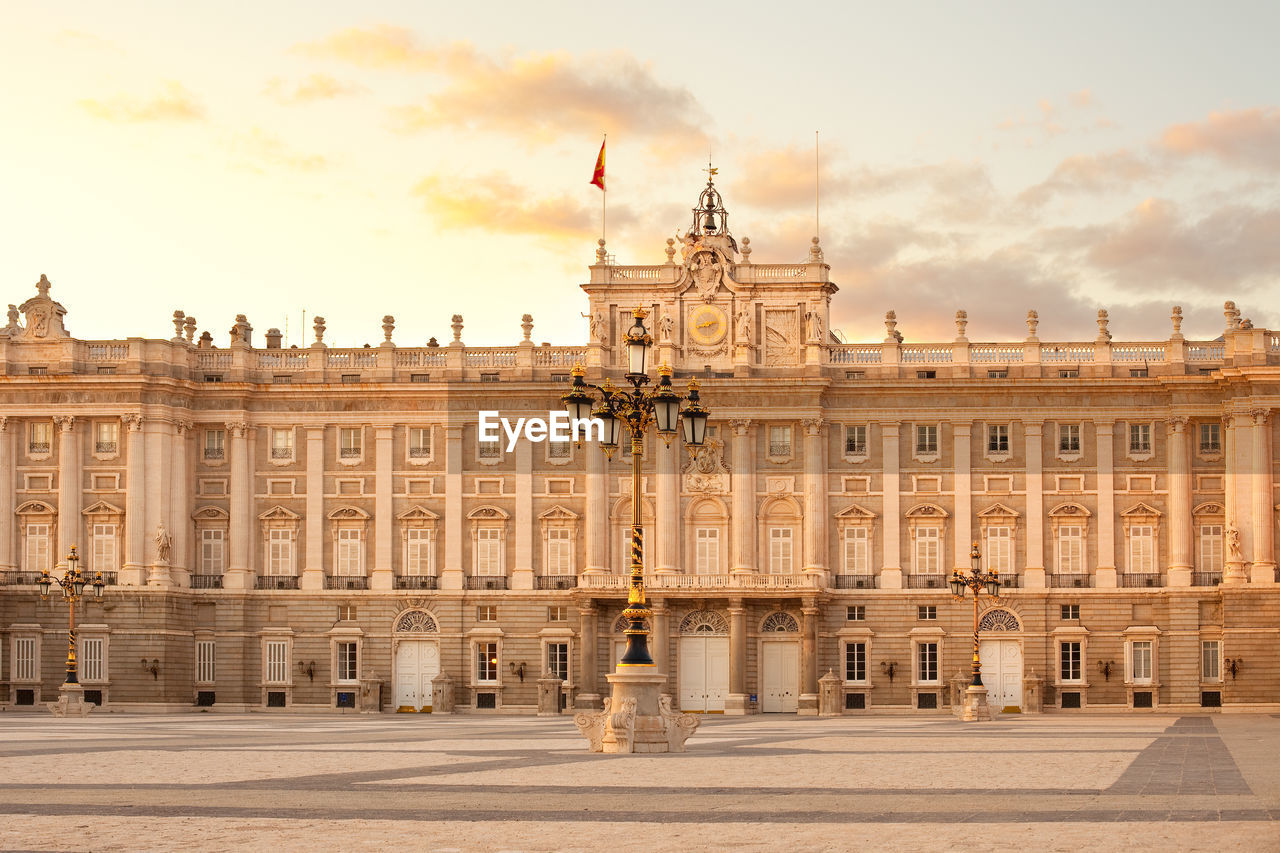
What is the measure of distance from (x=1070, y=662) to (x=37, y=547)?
4012cm

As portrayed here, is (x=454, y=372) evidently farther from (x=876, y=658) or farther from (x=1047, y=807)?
(x=1047, y=807)

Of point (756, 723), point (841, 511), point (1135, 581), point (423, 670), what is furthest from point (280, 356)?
point (1135, 581)

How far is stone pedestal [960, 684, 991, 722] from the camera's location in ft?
190

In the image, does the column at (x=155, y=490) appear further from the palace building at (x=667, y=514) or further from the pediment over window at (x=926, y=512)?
the pediment over window at (x=926, y=512)

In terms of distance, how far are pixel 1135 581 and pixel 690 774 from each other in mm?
47862

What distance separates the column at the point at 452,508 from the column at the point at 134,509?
11544 mm

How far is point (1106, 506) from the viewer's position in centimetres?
7156

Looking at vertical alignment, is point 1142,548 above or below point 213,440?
below

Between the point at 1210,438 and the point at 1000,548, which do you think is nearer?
the point at 1210,438

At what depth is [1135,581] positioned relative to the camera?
7138 centimetres

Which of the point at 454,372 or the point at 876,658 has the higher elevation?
the point at 454,372

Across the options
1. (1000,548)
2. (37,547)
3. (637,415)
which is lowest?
(1000,548)

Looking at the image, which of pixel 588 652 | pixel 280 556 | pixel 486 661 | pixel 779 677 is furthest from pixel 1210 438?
pixel 280 556

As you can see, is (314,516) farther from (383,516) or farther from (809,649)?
(809,649)
